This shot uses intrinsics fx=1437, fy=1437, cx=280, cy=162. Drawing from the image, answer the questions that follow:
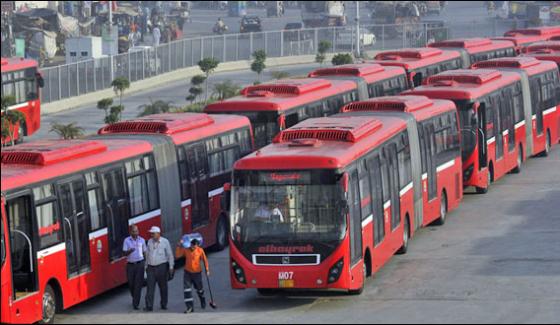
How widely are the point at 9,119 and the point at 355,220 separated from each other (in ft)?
84.5

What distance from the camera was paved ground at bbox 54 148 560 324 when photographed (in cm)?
2256

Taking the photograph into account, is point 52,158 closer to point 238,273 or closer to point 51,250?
point 51,250

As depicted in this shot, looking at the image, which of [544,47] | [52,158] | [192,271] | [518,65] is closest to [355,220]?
[192,271]

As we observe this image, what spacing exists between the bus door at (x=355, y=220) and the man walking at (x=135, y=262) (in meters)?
3.49

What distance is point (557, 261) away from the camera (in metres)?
27.3

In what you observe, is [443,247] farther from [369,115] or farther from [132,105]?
[132,105]

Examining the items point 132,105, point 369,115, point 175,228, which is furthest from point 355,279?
point 132,105

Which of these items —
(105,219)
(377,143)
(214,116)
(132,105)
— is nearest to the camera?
(105,219)

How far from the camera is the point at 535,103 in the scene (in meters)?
43.4

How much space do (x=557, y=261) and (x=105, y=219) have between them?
8724 mm

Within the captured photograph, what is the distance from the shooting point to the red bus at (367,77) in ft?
141

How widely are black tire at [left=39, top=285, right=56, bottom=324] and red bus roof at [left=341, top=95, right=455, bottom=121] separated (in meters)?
10.9

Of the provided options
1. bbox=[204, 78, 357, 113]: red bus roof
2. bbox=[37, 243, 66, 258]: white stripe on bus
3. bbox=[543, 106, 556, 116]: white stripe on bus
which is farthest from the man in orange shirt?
bbox=[543, 106, 556, 116]: white stripe on bus

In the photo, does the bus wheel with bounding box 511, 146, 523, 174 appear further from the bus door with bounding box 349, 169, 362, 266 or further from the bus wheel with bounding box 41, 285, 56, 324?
the bus wheel with bounding box 41, 285, 56, 324
